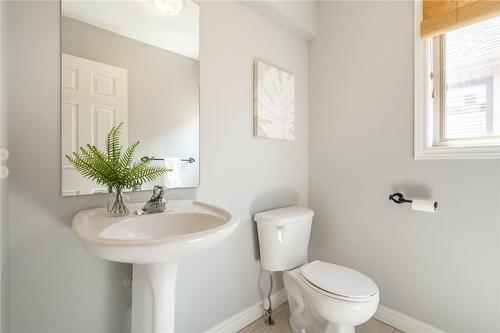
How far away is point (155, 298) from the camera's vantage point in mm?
896

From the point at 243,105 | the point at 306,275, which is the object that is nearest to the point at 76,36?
the point at 243,105

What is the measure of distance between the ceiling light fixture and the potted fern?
0.68m

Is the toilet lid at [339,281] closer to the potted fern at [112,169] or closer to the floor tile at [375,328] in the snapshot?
the floor tile at [375,328]

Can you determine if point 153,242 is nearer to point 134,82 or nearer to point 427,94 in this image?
point 134,82

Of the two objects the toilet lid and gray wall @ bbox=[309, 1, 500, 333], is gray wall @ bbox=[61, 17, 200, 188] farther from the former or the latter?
gray wall @ bbox=[309, 1, 500, 333]

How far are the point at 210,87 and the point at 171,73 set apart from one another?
0.76 feet

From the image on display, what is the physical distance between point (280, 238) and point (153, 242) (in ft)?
3.32

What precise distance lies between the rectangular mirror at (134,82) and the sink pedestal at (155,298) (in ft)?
1.44

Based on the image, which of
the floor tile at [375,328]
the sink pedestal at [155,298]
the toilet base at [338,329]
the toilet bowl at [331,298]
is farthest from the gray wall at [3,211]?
the floor tile at [375,328]

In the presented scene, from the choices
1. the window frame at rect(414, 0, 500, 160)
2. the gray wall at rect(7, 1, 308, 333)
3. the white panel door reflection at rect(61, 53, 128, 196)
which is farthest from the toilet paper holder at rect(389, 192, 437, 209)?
the white panel door reflection at rect(61, 53, 128, 196)

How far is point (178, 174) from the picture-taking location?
4.22 ft

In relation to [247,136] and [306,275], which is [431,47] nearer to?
[247,136]

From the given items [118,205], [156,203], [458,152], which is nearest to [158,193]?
[156,203]

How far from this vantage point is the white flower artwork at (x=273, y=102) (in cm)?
164
